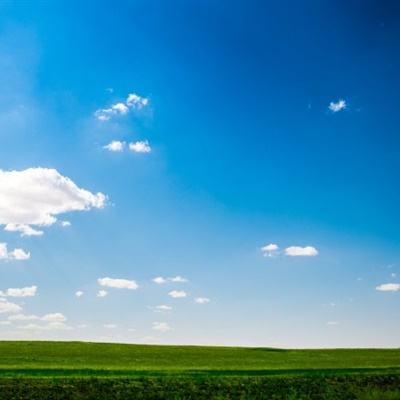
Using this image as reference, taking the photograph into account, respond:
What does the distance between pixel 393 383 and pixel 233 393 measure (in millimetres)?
12532

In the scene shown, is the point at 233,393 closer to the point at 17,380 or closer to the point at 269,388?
the point at 269,388

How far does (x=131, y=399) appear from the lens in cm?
2773

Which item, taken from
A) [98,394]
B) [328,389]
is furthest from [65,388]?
[328,389]

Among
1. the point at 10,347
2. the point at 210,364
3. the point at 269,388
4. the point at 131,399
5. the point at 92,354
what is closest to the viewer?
the point at 131,399

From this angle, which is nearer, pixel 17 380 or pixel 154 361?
pixel 17 380

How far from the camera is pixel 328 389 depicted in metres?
32.7

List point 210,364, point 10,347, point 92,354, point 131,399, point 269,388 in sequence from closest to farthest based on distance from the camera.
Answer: point 131,399
point 269,388
point 210,364
point 92,354
point 10,347

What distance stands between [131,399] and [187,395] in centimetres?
307

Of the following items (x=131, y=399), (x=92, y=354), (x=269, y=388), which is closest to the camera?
(x=131, y=399)

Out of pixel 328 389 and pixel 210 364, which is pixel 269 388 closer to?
pixel 328 389

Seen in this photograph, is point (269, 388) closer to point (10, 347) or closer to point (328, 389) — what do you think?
point (328, 389)

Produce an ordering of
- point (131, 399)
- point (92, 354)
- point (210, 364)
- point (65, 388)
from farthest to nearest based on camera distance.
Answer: point (92, 354) < point (210, 364) < point (65, 388) < point (131, 399)

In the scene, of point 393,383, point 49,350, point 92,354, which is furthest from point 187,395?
point 49,350

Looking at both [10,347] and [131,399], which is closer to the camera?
[131,399]
